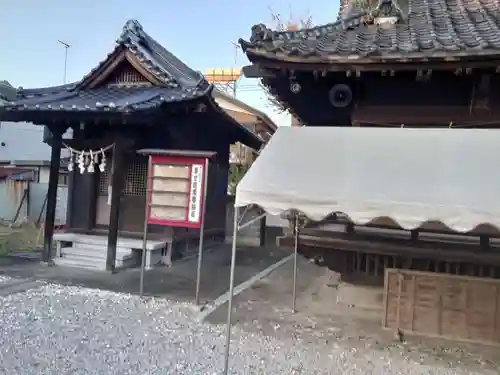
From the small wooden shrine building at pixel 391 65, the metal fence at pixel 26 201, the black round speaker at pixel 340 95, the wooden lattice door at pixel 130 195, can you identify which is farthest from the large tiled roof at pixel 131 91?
the metal fence at pixel 26 201

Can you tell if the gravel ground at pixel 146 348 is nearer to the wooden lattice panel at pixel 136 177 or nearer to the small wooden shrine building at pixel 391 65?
the small wooden shrine building at pixel 391 65

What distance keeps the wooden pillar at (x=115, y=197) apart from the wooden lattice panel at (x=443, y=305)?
18.2 feet

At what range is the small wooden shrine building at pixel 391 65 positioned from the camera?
5.05 metres

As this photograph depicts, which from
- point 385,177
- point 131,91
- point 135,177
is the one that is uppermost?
point 131,91

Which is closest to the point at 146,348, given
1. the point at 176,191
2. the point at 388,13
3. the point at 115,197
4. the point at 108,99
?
the point at 176,191

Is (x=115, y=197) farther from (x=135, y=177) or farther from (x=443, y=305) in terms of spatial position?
(x=443, y=305)

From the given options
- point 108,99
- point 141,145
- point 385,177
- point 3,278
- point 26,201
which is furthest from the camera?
point 26,201

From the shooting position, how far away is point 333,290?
27.3 feet

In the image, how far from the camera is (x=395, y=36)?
222 inches

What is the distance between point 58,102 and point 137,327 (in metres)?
5.47

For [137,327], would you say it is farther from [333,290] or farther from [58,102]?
[58,102]

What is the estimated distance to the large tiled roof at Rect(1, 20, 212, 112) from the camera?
8617 mm

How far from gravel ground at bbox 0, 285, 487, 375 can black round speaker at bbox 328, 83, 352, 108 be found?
3.12m

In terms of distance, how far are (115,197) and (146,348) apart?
4449 mm
